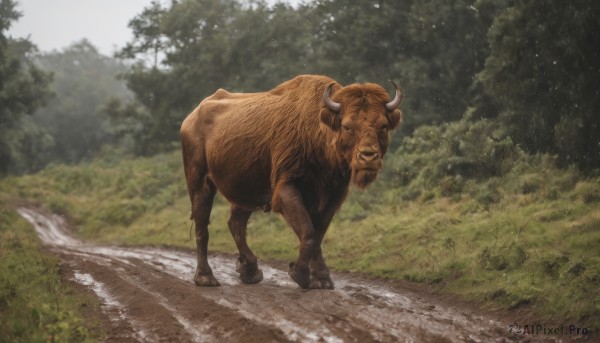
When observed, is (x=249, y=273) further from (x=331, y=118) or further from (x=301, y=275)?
(x=331, y=118)

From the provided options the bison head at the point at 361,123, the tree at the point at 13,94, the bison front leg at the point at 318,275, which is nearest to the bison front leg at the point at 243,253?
the bison front leg at the point at 318,275

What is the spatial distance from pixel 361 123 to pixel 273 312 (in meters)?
2.40

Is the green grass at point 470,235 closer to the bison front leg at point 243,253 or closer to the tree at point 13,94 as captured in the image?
the bison front leg at point 243,253

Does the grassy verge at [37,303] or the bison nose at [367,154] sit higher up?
the bison nose at [367,154]

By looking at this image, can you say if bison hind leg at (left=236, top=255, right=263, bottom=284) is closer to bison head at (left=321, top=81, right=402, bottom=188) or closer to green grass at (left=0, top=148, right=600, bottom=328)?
green grass at (left=0, top=148, right=600, bottom=328)

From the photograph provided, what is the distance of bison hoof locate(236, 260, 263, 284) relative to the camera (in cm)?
934

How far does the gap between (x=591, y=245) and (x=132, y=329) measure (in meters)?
5.69

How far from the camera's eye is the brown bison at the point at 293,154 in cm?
750

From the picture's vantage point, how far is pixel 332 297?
7.54 meters

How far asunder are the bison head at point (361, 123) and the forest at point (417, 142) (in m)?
2.16

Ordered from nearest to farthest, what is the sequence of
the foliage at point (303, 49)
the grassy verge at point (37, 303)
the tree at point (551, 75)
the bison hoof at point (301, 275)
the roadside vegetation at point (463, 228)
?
the grassy verge at point (37, 303) → the roadside vegetation at point (463, 228) → the bison hoof at point (301, 275) → the tree at point (551, 75) → the foliage at point (303, 49)

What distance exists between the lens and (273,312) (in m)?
6.70

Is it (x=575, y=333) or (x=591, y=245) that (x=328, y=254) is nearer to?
(x=591, y=245)

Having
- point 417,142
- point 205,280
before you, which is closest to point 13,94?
point 417,142
